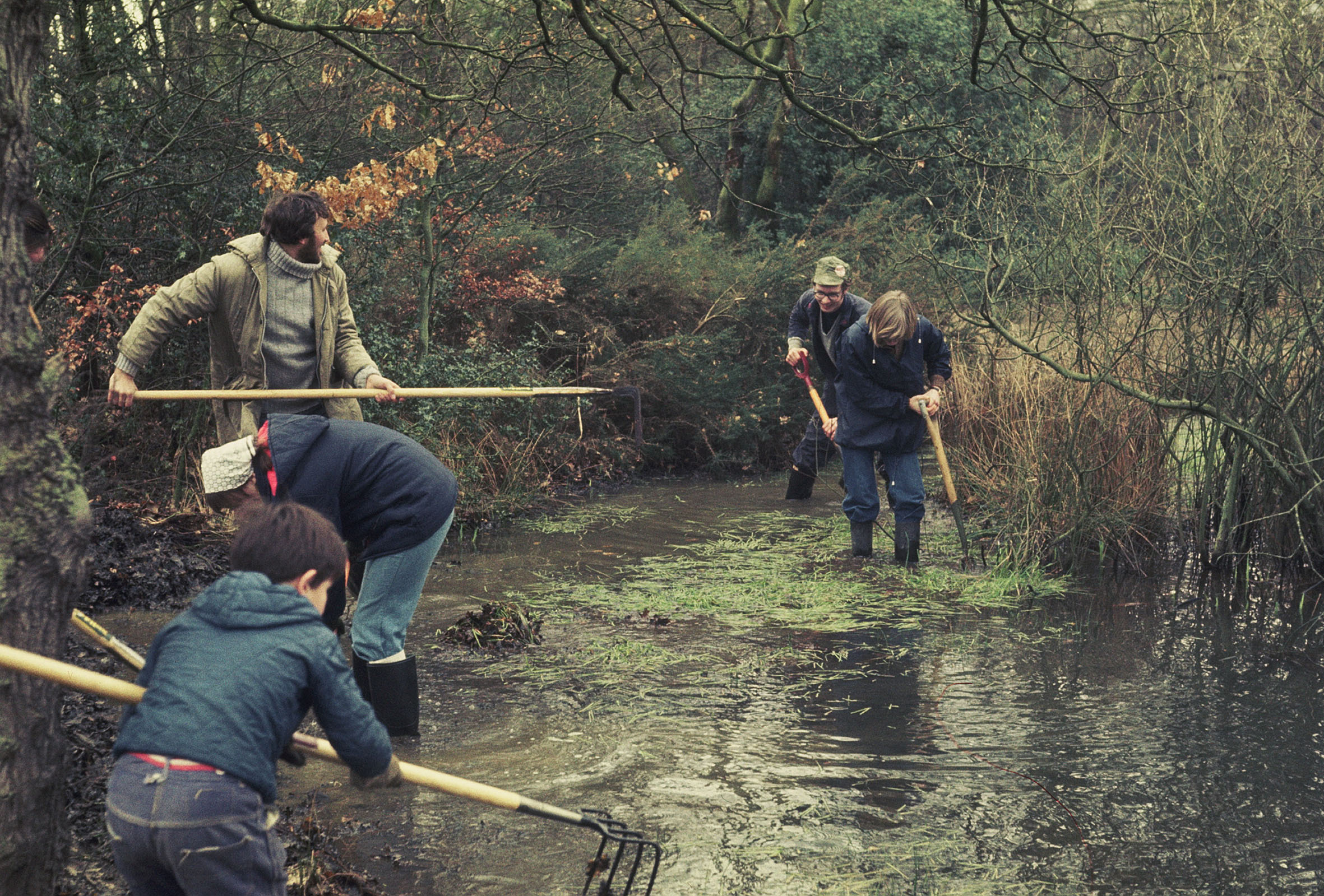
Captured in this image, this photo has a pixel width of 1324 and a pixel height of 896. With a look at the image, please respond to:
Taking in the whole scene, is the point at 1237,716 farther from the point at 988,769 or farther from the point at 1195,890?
the point at 1195,890

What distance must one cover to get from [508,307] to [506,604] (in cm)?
679

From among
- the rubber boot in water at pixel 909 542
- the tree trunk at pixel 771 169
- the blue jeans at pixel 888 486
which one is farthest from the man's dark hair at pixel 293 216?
the tree trunk at pixel 771 169

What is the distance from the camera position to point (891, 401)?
8.43 m

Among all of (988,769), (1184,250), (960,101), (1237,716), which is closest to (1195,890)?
(988,769)

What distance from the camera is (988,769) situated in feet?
15.8

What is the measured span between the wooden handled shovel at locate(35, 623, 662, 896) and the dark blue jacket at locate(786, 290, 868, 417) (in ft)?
19.5

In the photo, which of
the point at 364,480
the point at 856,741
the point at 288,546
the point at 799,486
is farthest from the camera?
the point at 799,486

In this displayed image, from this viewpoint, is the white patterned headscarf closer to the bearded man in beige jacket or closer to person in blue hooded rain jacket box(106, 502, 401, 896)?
the bearded man in beige jacket

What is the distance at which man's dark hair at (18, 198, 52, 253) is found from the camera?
129 inches

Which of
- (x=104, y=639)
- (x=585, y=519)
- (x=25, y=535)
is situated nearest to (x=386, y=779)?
(x=104, y=639)

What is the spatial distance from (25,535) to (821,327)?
7.31 meters

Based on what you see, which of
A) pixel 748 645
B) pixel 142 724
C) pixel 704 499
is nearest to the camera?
pixel 142 724

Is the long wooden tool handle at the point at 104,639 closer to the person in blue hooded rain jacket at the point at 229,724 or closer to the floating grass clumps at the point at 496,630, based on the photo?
the person in blue hooded rain jacket at the point at 229,724

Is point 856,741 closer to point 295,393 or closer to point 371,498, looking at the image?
point 371,498
